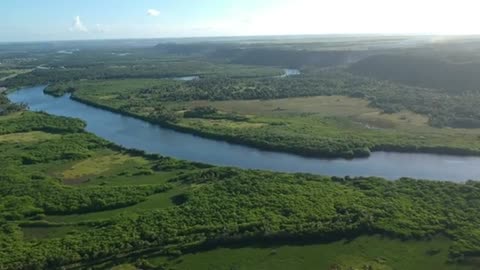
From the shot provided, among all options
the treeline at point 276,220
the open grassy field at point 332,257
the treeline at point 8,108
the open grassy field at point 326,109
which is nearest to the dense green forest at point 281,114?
the open grassy field at point 326,109

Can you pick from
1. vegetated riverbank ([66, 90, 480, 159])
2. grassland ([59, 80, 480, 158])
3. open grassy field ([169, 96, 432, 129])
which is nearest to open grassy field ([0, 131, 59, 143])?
grassland ([59, 80, 480, 158])

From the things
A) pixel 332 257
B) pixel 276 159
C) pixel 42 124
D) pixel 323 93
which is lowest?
pixel 332 257

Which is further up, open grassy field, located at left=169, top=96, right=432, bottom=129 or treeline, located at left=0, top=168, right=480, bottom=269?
open grassy field, located at left=169, top=96, right=432, bottom=129

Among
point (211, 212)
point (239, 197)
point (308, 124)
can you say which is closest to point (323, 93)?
point (308, 124)

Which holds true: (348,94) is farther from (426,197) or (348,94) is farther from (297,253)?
(297,253)

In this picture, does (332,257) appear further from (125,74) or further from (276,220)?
(125,74)

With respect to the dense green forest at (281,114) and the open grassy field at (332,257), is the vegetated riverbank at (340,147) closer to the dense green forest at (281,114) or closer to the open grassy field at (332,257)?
the dense green forest at (281,114)

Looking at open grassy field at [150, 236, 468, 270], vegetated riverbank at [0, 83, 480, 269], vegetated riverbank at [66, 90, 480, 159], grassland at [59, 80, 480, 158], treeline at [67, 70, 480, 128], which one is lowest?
open grassy field at [150, 236, 468, 270]

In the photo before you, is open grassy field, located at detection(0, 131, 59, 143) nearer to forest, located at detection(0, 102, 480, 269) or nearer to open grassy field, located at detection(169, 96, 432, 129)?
forest, located at detection(0, 102, 480, 269)
